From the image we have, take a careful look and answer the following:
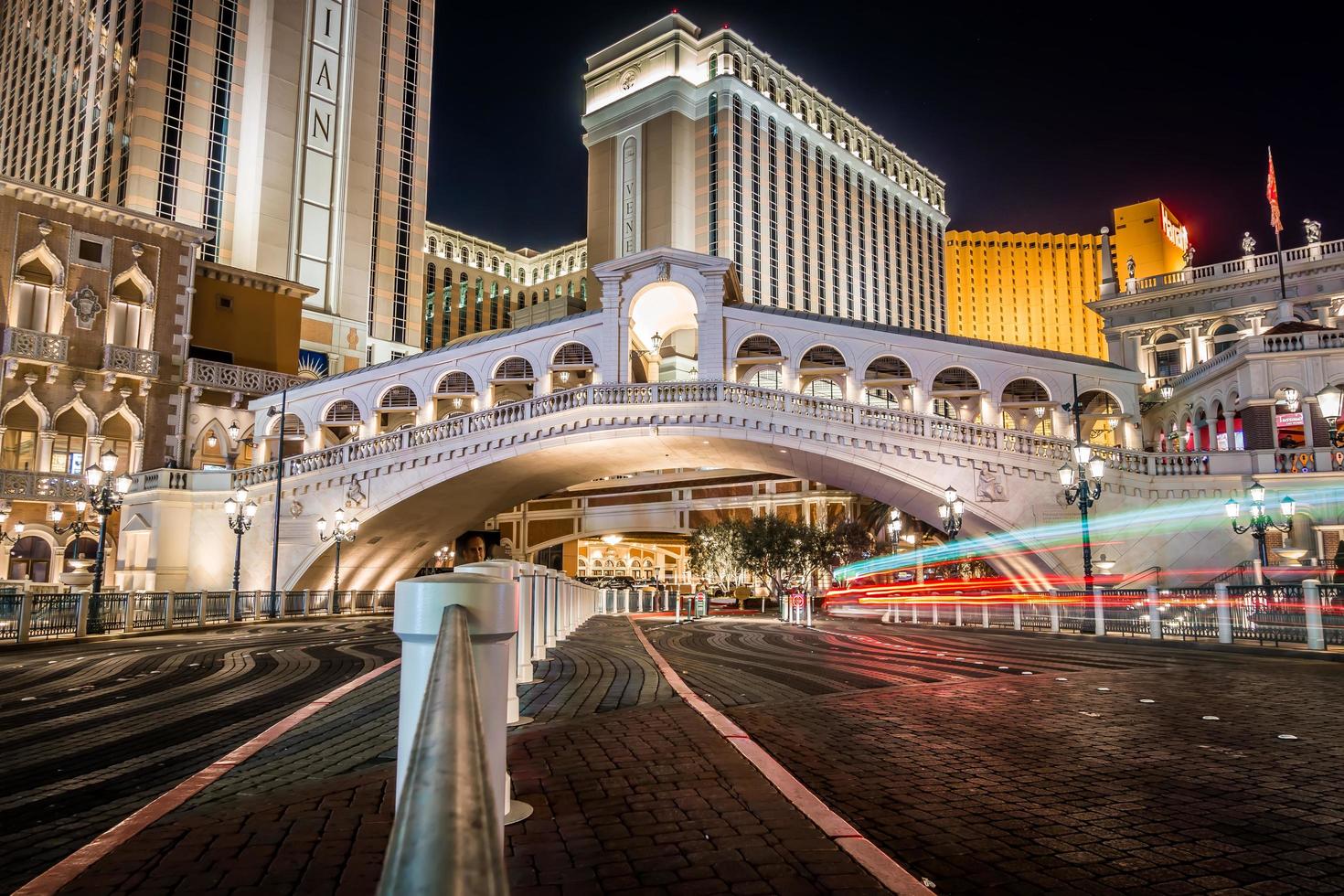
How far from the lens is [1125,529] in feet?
101

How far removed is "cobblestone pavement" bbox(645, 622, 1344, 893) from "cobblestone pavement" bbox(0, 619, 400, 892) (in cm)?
410

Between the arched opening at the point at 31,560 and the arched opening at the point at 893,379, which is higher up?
the arched opening at the point at 893,379

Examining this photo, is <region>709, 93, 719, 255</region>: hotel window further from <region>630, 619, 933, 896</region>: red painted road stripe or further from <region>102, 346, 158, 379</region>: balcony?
<region>630, 619, 933, 896</region>: red painted road stripe

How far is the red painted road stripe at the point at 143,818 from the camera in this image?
141 inches

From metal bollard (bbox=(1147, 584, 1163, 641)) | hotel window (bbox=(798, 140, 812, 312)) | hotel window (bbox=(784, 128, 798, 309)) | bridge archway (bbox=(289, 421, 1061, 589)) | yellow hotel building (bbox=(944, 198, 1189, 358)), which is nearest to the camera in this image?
metal bollard (bbox=(1147, 584, 1163, 641))

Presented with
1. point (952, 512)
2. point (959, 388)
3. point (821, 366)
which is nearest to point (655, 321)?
point (821, 366)

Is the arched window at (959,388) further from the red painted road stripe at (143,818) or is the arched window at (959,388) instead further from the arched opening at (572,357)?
the red painted road stripe at (143,818)

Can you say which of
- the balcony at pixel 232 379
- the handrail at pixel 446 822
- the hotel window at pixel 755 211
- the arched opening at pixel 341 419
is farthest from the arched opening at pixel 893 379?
the hotel window at pixel 755 211

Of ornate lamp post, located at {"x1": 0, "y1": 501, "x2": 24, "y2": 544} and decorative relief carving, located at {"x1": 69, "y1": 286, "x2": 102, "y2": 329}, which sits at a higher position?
decorative relief carving, located at {"x1": 69, "y1": 286, "x2": 102, "y2": 329}

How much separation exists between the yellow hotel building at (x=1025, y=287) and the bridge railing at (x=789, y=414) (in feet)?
400

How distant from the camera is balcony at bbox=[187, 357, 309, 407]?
139 feet

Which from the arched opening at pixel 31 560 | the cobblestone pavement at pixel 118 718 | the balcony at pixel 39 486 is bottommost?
the cobblestone pavement at pixel 118 718

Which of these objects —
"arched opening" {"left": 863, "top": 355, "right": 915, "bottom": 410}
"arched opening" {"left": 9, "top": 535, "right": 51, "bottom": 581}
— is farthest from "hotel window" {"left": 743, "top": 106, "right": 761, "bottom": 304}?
"arched opening" {"left": 9, "top": 535, "right": 51, "bottom": 581}

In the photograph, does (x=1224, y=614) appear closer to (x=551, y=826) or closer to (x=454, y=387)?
(x=551, y=826)
